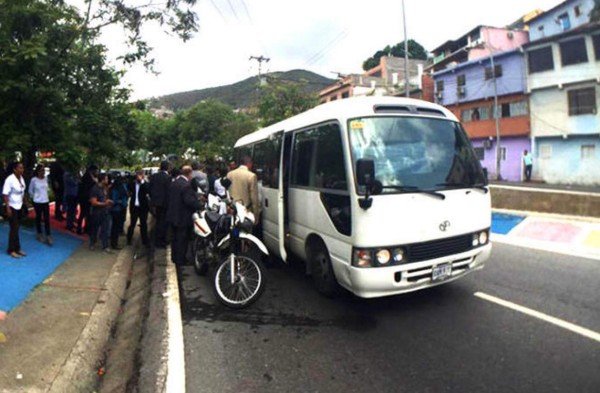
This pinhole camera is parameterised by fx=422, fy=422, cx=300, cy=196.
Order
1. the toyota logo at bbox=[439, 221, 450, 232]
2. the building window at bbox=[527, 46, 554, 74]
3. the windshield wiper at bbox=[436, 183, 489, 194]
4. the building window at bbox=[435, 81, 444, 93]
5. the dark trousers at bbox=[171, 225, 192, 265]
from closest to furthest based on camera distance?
1. the toyota logo at bbox=[439, 221, 450, 232]
2. the windshield wiper at bbox=[436, 183, 489, 194]
3. the dark trousers at bbox=[171, 225, 192, 265]
4. the building window at bbox=[527, 46, 554, 74]
5. the building window at bbox=[435, 81, 444, 93]

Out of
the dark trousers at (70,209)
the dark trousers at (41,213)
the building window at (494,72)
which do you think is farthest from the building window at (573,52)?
the dark trousers at (41,213)

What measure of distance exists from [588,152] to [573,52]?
5932 millimetres

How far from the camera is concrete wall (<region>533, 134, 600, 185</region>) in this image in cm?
2439

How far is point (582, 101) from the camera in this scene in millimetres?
24484

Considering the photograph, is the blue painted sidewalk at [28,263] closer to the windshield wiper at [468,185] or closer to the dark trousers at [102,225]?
the dark trousers at [102,225]

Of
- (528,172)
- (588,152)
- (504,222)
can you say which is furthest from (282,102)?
(504,222)

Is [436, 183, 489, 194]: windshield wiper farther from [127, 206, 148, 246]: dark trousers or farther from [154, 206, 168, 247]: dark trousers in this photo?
[127, 206, 148, 246]: dark trousers

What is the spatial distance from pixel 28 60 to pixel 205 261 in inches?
187

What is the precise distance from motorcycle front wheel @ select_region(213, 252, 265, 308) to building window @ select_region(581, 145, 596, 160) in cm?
2602

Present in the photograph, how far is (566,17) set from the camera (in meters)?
31.3

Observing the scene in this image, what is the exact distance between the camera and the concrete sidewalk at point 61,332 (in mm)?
3580

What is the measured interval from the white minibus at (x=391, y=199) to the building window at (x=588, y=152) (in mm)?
24232

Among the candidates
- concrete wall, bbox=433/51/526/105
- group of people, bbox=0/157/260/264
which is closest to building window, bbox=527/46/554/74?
concrete wall, bbox=433/51/526/105

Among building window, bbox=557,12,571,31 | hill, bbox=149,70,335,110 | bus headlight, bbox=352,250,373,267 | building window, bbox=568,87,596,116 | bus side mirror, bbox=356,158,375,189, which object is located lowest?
bus headlight, bbox=352,250,373,267
